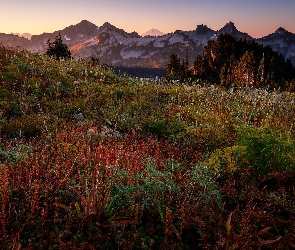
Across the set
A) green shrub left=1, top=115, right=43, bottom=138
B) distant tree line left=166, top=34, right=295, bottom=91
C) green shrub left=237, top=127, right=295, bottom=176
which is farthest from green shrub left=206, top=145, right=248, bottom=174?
distant tree line left=166, top=34, right=295, bottom=91

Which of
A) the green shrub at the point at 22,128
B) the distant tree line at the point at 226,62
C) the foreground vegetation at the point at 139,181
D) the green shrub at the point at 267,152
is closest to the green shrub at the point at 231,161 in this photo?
the foreground vegetation at the point at 139,181

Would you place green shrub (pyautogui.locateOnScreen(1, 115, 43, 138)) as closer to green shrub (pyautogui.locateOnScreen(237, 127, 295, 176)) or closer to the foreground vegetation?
the foreground vegetation

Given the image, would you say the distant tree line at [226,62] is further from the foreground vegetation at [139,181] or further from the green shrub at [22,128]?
the green shrub at [22,128]

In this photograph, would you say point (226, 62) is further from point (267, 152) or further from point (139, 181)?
point (139, 181)

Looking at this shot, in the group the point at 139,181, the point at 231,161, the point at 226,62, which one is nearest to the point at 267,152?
the point at 231,161

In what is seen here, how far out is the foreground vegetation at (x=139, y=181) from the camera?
12.1 feet

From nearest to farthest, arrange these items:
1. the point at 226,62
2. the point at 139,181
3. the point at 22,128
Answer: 1. the point at 139,181
2. the point at 22,128
3. the point at 226,62

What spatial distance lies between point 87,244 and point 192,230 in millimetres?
1489

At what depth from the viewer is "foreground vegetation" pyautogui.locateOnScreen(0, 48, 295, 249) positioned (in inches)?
145

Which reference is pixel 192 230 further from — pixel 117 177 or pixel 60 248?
pixel 60 248

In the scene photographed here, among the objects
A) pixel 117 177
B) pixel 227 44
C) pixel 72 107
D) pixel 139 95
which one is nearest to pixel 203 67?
pixel 227 44

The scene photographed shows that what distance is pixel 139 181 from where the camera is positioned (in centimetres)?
508

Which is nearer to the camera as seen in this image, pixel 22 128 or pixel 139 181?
pixel 139 181

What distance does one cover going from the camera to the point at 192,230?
4.12 m
